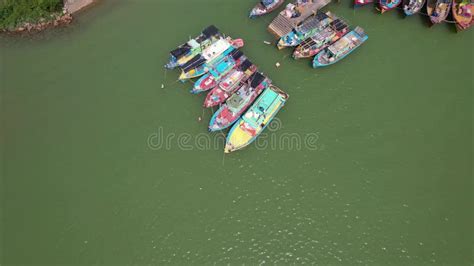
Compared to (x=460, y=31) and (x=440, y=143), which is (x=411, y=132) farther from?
(x=460, y=31)

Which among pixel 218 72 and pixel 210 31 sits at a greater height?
pixel 210 31

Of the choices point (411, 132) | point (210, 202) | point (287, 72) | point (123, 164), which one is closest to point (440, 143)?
point (411, 132)

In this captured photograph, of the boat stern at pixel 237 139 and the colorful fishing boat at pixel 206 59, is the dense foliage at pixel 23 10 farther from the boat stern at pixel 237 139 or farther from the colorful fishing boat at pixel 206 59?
the boat stern at pixel 237 139

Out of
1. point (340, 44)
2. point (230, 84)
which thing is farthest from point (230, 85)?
point (340, 44)

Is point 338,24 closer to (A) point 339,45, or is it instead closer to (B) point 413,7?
(A) point 339,45

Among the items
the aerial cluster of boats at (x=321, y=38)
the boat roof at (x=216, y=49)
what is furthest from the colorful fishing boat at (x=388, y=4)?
the boat roof at (x=216, y=49)
